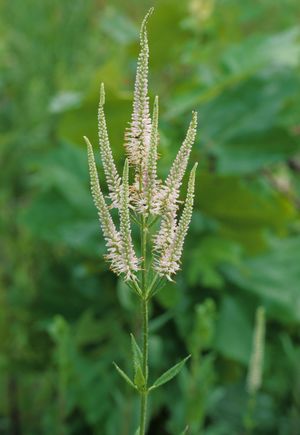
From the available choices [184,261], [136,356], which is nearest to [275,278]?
[184,261]

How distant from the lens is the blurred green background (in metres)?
1.76

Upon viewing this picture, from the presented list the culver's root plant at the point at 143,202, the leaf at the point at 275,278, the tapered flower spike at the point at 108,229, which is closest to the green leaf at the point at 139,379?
the culver's root plant at the point at 143,202

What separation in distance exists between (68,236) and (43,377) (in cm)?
46

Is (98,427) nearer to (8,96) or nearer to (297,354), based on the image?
(297,354)

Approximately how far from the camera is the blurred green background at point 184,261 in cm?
176

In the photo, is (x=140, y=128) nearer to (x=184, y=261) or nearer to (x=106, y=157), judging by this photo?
(x=106, y=157)

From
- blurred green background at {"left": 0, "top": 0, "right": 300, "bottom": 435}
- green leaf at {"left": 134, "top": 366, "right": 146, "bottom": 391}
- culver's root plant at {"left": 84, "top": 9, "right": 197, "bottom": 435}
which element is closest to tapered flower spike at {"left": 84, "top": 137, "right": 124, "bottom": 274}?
culver's root plant at {"left": 84, "top": 9, "right": 197, "bottom": 435}

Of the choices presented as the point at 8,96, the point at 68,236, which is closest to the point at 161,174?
the point at 68,236

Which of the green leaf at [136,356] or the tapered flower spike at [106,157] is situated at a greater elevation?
the tapered flower spike at [106,157]

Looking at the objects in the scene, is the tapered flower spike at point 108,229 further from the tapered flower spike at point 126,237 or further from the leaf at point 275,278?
the leaf at point 275,278

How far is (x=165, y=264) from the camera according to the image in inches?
26.6

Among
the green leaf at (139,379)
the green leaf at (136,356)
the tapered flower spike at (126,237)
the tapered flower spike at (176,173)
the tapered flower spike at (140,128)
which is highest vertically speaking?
the tapered flower spike at (140,128)

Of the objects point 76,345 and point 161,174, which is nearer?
point 161,174

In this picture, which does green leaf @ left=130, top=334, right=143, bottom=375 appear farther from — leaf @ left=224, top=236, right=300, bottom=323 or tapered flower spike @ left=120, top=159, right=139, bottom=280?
leaf @ left=224, top=236, right=300, bottom=323
